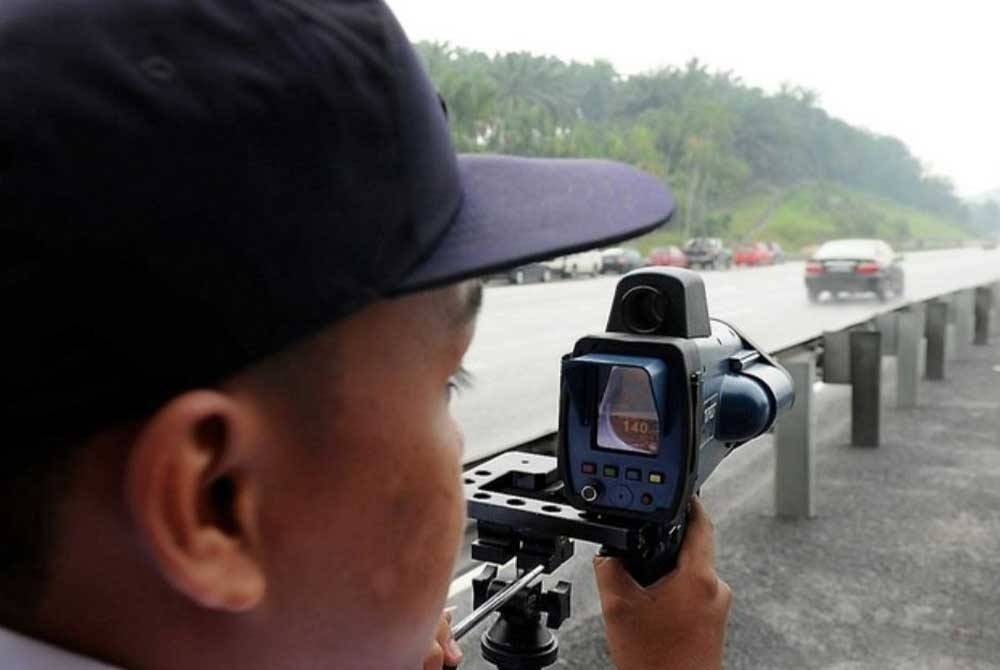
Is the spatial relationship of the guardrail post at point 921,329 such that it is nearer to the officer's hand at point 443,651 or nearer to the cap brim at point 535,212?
A: the officer's hand at point 443,651

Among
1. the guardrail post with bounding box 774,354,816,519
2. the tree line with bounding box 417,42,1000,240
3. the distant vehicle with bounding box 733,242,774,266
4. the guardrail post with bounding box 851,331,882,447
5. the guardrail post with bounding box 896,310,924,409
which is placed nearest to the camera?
the guardrail post with bounding box 774,354,816,519

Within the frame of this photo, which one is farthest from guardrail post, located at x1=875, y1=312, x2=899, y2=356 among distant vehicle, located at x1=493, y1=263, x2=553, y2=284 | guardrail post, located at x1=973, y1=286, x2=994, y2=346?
guardrail post, located at x1=973, y1=286, x2=994, y2=346

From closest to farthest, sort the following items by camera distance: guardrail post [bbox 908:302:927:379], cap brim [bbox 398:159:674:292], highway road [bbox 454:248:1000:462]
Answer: cap brim [bbox 398:159:674:292]
highway road [bbox 454:248:1000:462]
guardrail post [bbox 908:302:927:379]

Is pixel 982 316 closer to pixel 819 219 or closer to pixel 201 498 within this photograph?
pixel 201 498

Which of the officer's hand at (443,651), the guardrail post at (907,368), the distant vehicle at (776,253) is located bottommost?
the distant vehicle at (776,253)

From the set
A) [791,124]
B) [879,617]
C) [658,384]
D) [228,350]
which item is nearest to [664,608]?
[658,384]

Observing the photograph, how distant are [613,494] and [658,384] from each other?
0.15 m

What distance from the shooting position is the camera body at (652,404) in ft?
4.11

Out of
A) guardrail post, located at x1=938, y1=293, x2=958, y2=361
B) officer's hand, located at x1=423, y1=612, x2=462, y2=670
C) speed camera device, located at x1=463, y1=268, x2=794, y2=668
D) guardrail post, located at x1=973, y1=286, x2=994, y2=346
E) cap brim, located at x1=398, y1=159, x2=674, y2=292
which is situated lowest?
guardrail post, located at x1=973, y1=286, x2=994, y2=346

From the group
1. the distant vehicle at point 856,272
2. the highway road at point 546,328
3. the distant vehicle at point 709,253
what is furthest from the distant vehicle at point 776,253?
the distant vehicle at point 856,272

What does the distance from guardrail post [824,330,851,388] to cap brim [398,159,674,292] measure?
539 cm

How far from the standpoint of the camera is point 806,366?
5.02 m

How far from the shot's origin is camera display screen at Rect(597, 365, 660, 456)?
4.14 ft

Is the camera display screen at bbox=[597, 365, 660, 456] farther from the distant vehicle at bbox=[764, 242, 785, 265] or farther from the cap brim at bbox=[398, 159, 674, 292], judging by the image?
the distant vehicle at bbox=[764, 242, 785, 265]
